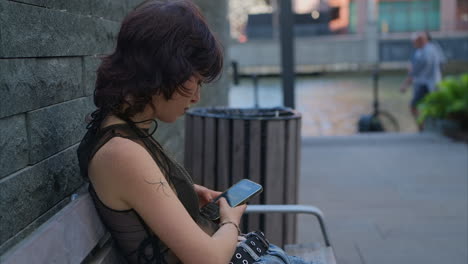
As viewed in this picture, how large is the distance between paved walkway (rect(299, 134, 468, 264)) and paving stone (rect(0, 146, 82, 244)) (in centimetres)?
257

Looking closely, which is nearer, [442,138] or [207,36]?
[207,36]

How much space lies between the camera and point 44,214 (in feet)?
6.21

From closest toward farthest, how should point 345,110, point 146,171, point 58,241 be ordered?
1. point 58,241
2. point 146,171
3. point 345,110

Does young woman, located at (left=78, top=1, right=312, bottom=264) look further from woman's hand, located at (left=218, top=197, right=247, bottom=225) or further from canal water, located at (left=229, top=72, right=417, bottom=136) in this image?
canal water, located at (left=229, top=72, right=417, bottom=136)

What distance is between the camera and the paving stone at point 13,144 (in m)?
1.60

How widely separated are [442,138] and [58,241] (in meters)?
8.74

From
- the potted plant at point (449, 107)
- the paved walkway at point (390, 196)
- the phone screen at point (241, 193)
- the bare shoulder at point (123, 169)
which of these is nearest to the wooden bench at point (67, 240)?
the bare shoulder at point (123, 169)

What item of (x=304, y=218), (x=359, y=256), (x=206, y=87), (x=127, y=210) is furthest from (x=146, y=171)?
(x=206, y=87)

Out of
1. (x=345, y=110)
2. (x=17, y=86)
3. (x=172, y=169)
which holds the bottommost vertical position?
(x=345, y=110)

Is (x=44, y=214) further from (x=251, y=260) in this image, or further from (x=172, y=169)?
(x=251, y=260)

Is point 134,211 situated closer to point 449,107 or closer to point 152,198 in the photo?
point 152,198

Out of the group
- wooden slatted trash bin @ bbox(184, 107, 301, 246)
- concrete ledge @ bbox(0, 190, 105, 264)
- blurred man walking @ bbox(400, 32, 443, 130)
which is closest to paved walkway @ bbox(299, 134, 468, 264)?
wooden slatted trash bin @ bbox(184, 107, 301, 246)

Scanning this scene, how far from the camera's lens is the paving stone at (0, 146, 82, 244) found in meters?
1.61

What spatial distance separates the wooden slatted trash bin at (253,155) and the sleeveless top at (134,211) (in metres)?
1.27
